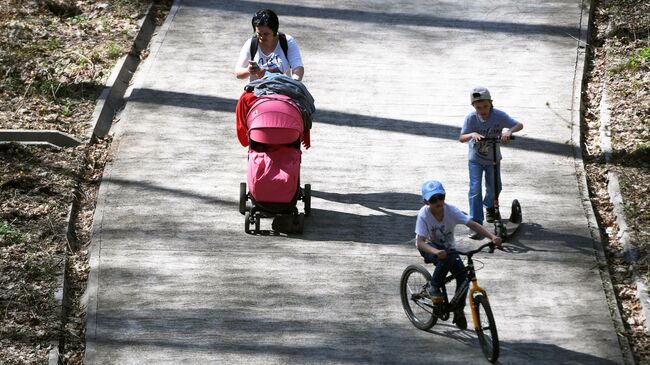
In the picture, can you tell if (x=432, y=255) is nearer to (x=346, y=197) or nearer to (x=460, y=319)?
(x=460, y=319)

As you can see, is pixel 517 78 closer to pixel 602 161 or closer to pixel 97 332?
pixel 602 161

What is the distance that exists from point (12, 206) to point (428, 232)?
4825 millimetres

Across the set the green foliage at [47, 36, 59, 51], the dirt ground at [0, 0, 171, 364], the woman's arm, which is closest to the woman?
the woman's arm

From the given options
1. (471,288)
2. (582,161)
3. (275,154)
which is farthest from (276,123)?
(582,161)

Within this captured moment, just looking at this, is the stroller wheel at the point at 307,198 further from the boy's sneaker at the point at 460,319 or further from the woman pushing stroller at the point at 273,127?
the boy's sneaker at the point at 460,319

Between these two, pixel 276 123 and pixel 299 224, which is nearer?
pixel 276 123

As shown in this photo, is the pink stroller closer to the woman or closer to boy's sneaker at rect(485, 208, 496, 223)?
the woman

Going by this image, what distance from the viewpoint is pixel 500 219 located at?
35.3ft

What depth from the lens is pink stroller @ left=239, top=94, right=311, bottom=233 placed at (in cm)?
1070

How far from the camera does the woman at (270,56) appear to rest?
37.1ft

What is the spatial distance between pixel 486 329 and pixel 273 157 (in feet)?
10.4

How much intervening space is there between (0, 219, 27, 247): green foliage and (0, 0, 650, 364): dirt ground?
0.4 inches

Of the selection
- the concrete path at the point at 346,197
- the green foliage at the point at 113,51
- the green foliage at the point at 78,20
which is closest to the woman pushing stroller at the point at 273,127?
the concrete path at the point at 346,197

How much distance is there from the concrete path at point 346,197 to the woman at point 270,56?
1433 millimetres
